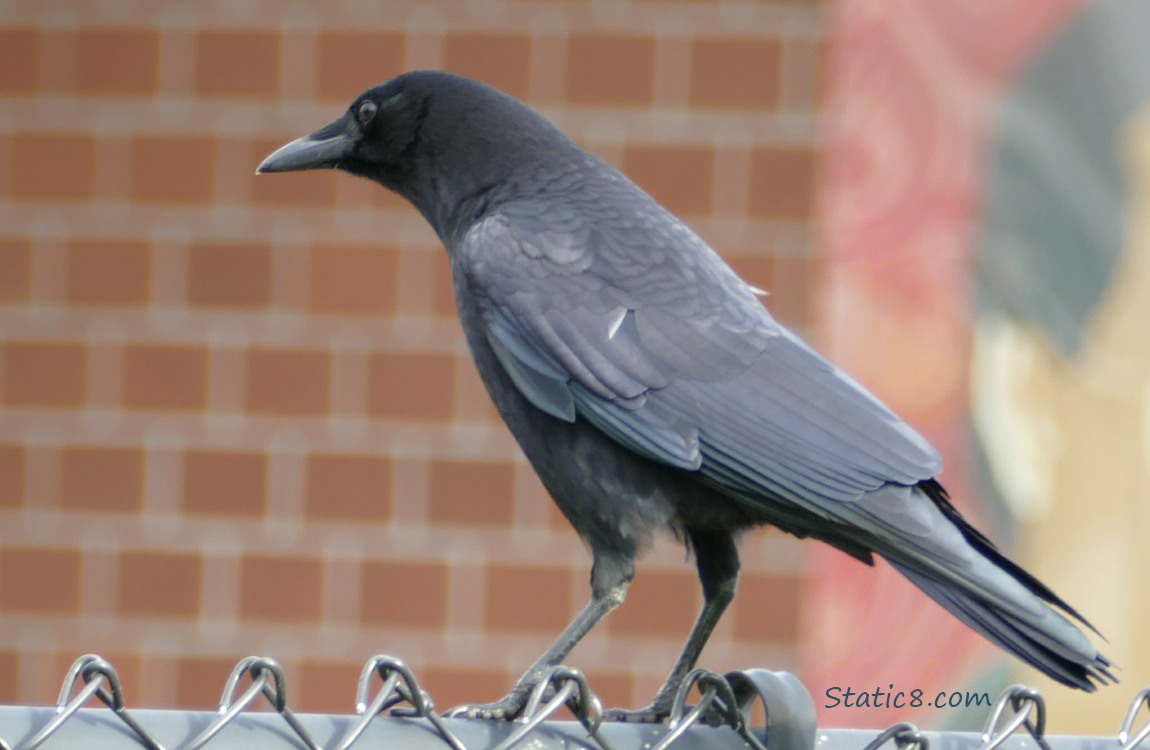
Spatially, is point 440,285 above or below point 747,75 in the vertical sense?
below

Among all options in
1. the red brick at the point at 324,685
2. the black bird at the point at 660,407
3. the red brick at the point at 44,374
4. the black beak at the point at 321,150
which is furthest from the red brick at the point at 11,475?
the black bird at the point at 660,407

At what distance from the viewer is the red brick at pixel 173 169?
441cm

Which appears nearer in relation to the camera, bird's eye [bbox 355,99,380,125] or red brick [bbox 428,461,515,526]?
bird's eye [bbox 355,99,380,125]

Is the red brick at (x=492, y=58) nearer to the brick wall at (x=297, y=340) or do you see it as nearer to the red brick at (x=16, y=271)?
the brick wall at (x=297, y=340)

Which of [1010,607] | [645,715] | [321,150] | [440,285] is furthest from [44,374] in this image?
[1010,607]

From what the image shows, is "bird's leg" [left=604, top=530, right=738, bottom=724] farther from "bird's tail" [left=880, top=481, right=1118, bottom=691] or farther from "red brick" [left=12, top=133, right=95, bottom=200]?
"red brick" [left=12, top=133, right=95, bottom=200]

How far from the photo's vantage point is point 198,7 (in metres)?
4.43

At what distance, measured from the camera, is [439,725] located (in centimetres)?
178

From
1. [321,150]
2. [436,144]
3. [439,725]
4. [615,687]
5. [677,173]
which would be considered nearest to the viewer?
[439,725]

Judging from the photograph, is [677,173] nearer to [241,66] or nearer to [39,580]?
[241,66]

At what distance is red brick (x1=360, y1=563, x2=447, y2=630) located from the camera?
4.28m

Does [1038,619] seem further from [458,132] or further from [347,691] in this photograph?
[347,691]

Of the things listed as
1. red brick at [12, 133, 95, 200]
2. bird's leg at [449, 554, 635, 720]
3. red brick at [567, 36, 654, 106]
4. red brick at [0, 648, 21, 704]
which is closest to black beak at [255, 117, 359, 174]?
bird's leg at [449, 554, 635, 720]

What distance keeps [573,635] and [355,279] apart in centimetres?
202
